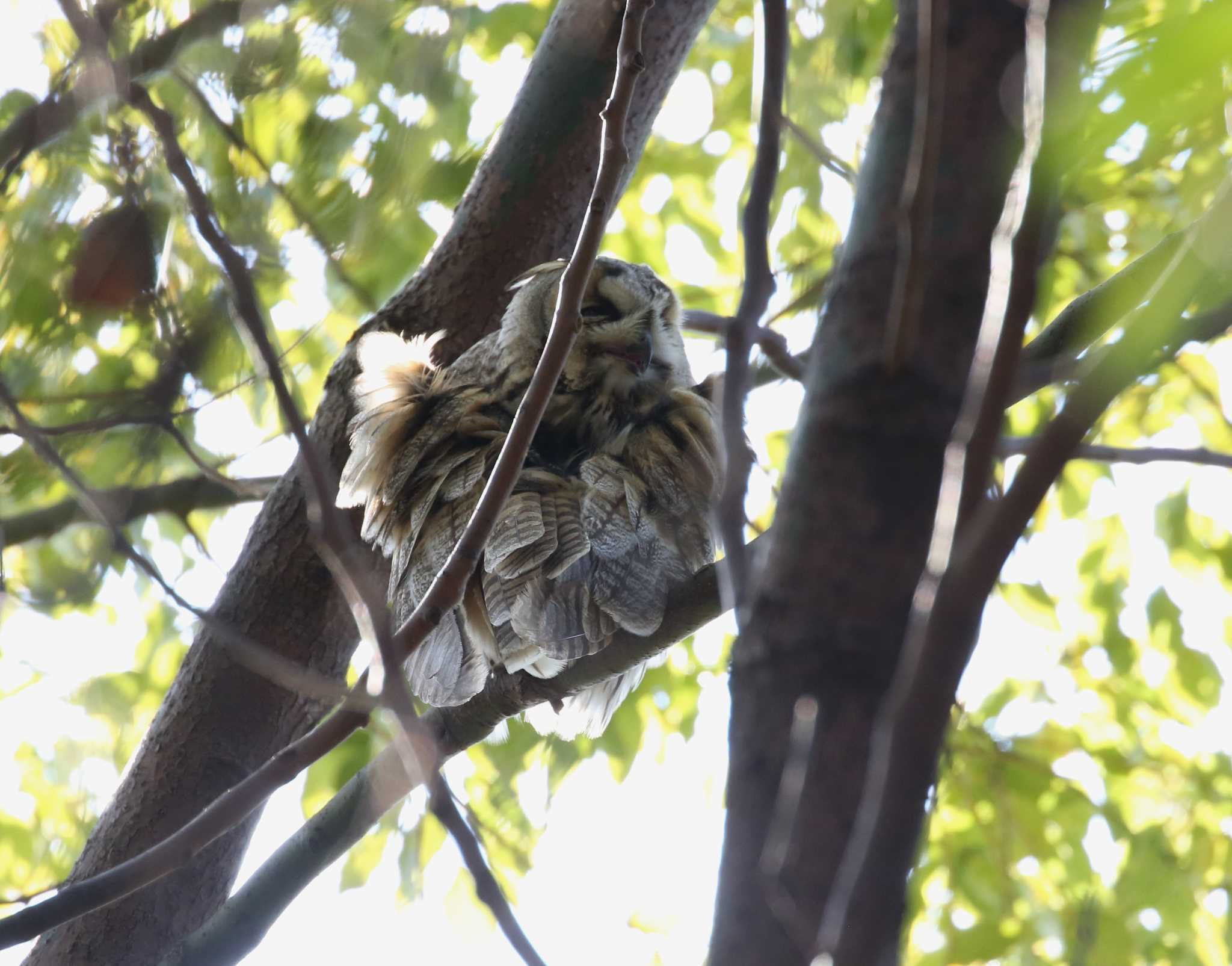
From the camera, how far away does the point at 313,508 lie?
1.31 meters

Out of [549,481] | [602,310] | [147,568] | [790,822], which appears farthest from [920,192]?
[602,310]

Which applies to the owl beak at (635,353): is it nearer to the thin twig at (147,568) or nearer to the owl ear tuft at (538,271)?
the owl ear tuft at (538,271)

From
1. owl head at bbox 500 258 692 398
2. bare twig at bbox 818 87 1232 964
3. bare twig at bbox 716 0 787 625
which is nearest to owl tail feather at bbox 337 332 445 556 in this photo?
owl head at bbox 500 258 692 398

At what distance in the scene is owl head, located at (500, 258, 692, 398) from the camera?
2826mm

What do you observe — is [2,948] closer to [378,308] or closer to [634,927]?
[378,308]

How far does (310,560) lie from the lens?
8.98 feet

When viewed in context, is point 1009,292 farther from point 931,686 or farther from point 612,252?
point 612,252

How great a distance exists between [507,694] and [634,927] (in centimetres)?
136

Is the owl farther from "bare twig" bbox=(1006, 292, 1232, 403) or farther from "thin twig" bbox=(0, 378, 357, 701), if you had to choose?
"bare twig" bbox=(1006, 292, 1232, 403)

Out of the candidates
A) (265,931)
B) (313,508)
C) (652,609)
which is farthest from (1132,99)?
(265,931)

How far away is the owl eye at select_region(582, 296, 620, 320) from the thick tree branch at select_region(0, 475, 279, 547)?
889mm

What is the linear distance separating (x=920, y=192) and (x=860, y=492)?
0.24m

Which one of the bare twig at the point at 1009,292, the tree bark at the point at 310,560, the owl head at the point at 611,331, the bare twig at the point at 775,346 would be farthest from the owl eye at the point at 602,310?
the bare twig at the point at 1009,292

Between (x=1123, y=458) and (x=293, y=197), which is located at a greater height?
(x=293, y=197)
